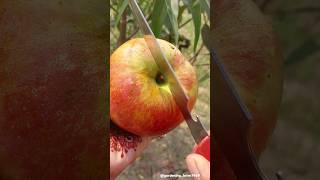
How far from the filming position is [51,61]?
0.59 metres

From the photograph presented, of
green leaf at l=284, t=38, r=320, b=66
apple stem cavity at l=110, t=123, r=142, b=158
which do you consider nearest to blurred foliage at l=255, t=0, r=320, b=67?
green leaf at l=284, t=38, r=320, b=66

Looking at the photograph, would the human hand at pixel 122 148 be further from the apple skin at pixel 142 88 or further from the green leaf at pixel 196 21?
the green leaf at pixel 196 21

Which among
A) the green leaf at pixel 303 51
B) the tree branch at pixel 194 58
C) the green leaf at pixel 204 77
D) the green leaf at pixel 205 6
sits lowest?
the green leaf at pixel 303 51

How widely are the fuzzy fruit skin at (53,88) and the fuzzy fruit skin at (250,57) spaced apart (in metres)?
0.13

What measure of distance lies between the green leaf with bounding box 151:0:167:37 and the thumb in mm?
146

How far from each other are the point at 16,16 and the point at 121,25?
136 mm

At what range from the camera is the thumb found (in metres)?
0.64

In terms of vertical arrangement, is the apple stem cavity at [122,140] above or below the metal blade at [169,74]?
below

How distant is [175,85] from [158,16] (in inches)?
3.2

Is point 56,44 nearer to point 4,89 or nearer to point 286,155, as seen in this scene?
point 4,89

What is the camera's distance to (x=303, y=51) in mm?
695

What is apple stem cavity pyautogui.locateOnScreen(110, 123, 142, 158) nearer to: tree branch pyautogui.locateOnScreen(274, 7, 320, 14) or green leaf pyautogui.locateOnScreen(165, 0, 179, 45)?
green leaf pyautogui.locateOnScreen(165, 0, 179, 45)

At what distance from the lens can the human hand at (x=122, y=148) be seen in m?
0.64

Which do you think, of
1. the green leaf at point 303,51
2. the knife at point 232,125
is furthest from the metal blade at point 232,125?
the green leaf at point 303,51
